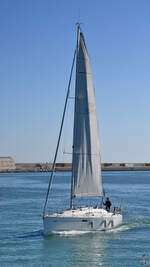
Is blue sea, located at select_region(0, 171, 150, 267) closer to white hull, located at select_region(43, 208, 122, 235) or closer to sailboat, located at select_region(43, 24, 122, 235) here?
white hull, located at select_region(43, 208, 122, 235)

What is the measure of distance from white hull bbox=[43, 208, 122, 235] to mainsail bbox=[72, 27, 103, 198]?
65.0 inches

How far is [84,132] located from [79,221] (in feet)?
21.1

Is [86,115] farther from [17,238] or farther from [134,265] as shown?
[134,265]

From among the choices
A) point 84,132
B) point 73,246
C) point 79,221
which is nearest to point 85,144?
point 84,132

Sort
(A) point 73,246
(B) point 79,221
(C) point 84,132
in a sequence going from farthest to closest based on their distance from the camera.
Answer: (C) point 84,132 < (B) point 79,221 < (A) point 73,246

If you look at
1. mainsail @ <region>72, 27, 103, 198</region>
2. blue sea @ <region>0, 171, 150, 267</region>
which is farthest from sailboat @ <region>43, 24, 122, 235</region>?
blue sea @ <region>0, 171, 150, 267</region>

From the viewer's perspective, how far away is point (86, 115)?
113ft

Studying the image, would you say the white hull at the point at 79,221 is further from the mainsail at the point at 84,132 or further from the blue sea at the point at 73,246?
the mainsail at the point at 84,132

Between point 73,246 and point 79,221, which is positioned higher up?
point 79,221

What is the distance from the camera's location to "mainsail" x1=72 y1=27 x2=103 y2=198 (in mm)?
34109

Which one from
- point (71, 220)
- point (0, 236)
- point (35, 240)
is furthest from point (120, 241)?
point (0, 236)

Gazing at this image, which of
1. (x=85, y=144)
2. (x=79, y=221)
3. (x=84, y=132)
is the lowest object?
(x=79, y=221)

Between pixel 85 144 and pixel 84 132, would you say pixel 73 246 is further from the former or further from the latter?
pixel 84 132

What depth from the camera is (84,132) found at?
34.5m
